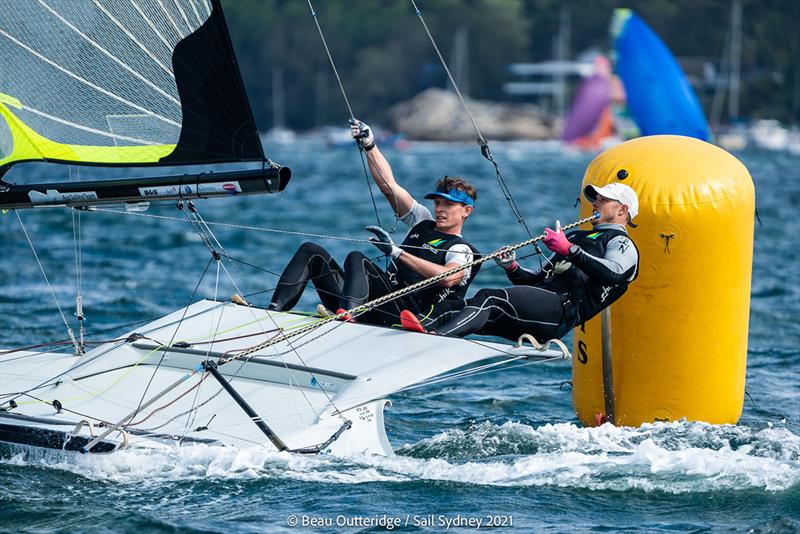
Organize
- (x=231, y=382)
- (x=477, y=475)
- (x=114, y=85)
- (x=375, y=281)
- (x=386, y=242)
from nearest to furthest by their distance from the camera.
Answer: (x=477, y=475), (x=386, y=242), (x=114, y=85), (x=231, y=382), (x=375, y=281)

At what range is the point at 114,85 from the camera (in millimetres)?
5574

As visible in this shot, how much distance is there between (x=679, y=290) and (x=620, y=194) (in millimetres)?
575

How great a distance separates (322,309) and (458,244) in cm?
74

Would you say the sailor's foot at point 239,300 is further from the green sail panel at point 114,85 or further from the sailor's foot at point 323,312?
the green sail panel at point 114,85

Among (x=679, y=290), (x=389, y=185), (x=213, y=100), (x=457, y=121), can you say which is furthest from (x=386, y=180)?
(x=457, y=121)

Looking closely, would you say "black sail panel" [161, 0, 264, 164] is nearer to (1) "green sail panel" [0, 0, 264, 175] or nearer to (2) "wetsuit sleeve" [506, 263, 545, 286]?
(1) "green sail panel" [0, 0, 264, 175]

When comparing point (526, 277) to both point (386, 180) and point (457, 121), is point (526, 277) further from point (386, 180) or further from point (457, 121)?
point (457, 121)

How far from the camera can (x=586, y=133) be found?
49375 millimetres

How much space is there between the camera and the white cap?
5406mm

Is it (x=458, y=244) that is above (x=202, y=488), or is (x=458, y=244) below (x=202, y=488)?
above

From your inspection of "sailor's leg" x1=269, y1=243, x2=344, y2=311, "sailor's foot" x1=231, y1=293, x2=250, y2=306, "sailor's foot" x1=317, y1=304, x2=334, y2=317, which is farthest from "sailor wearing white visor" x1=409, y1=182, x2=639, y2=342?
"sailor's foot" x1=231, y1=293, x2=250, y2=306

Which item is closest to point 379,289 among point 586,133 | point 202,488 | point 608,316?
point 608,316

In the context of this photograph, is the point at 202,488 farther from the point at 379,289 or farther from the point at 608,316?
the point at 608,316

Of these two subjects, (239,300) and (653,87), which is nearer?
(239,300)
